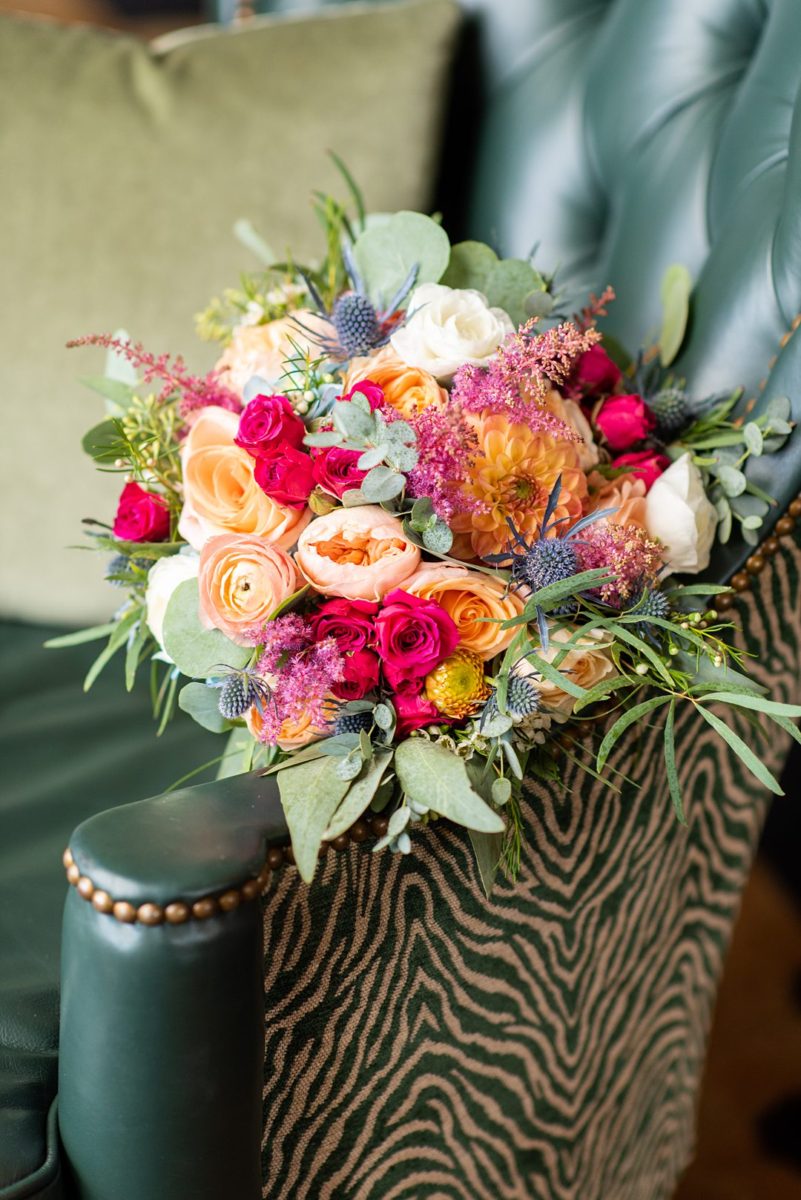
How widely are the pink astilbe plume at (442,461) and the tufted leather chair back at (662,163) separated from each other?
0.19 m

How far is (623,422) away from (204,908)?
38 centimetres

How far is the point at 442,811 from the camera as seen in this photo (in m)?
0.48

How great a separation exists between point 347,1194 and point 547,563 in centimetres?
39

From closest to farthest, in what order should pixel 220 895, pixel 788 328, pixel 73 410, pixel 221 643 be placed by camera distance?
pixel 220 895 < pixel 221 643 < pixel 788 328 < pixel 73 410

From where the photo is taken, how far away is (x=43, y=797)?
29.9 inches

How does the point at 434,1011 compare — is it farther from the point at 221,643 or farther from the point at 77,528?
the point at 77,528

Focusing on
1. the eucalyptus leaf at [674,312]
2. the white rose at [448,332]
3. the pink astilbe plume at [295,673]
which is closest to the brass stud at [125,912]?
the pink astilbe plume at [295,673]

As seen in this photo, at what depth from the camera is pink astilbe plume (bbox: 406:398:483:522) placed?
53 centimetres

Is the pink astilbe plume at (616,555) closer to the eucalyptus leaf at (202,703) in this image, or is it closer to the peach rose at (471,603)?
the peach rose at (471,603)

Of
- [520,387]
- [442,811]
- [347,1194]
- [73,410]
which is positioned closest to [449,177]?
[73,410]

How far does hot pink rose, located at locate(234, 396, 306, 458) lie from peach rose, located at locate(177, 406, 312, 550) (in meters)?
0.02

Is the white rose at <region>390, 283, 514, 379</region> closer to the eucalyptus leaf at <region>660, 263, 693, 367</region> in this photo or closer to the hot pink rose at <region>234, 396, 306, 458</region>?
the hot pink rose at <region>234, 396, 306, 458</region>

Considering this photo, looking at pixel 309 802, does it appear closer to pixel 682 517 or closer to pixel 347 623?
pixel 347 623

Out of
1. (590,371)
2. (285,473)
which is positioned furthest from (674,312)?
(285,473)
